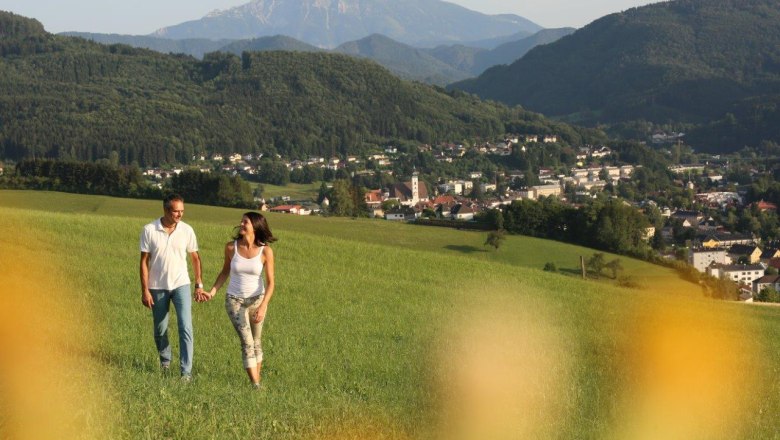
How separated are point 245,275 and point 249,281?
73 millimetres

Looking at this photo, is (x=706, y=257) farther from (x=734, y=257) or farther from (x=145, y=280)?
(x=145, y=280)

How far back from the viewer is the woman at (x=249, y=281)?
9.06 meters

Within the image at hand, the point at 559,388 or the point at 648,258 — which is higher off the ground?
the point at 559,388

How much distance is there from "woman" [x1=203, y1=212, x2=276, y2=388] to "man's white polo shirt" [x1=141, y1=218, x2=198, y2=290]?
2.03 ft

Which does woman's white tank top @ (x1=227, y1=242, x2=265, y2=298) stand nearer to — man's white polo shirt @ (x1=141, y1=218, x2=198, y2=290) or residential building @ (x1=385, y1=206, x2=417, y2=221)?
man's white polo shirt @ (x1=141, y1=218, x2=198, y2=290)

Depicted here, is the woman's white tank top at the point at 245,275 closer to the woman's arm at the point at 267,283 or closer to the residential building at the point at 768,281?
the woman's arm at the point at 267,283

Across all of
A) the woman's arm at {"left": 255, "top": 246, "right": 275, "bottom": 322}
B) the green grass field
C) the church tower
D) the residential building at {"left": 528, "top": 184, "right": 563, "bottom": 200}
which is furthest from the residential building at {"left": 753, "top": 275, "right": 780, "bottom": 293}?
the residential building at {"left": 528, "top": 184, "right": 563, "bottom": 200}

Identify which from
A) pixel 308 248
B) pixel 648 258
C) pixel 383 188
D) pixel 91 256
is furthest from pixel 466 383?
pixel 383 188

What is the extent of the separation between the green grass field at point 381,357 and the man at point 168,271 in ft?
1.60

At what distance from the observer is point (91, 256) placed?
18.5m

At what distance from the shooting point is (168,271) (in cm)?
943

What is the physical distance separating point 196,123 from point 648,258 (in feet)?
455

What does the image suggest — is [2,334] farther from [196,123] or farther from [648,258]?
[196,123]

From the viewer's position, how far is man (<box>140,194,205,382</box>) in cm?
939
